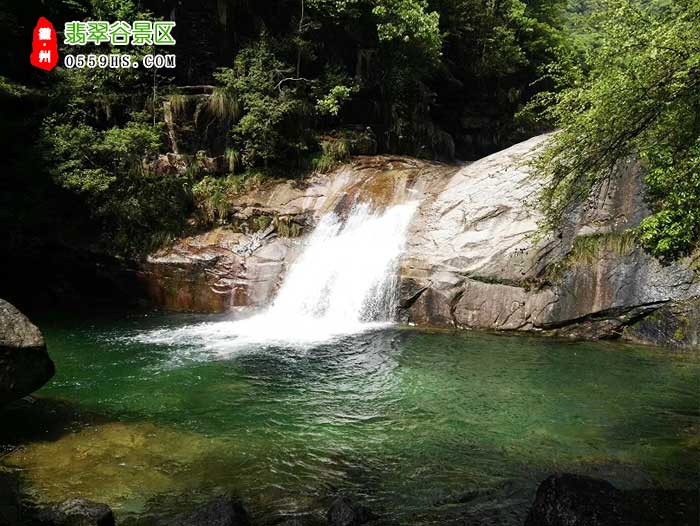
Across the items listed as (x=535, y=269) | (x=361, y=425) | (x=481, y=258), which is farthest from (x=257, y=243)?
(x=361, y=425)

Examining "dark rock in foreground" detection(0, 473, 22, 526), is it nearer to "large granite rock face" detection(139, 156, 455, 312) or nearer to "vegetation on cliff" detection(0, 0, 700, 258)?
"vegetation on cliff" detection(0, 0, 700, 258)

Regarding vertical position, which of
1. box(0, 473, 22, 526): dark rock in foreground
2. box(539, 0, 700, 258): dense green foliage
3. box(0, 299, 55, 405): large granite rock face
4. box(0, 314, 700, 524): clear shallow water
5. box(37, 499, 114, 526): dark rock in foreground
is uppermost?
box(539, 0, 700, 258): dense green foliage

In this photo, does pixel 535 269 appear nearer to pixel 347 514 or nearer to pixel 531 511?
pixel 531 511

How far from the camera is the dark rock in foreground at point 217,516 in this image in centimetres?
490

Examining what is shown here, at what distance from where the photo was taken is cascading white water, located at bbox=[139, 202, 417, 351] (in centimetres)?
1331

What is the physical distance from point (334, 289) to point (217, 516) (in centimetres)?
1033

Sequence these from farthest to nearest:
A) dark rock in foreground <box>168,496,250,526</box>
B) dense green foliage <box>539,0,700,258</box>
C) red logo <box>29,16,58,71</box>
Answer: red logo <box>29,16,58,71</box> < dense green foliage <box>539,0,700,258</box> < dark rock in foreground <box>168,496,250,526</box>

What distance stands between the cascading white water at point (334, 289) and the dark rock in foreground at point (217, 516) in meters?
7.39

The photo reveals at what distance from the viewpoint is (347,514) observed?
17.0 feet

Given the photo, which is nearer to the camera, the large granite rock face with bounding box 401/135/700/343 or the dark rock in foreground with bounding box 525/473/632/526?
the dark rock in foreground with bounding box 525/473/632/526

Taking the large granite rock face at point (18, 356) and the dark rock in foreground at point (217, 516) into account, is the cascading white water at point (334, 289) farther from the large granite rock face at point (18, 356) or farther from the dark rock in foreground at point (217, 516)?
the dark rock in foreground at point (217, 516)

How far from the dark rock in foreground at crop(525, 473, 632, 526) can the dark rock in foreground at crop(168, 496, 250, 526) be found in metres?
2.69

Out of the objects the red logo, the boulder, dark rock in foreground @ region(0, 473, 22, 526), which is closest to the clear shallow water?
the boulder

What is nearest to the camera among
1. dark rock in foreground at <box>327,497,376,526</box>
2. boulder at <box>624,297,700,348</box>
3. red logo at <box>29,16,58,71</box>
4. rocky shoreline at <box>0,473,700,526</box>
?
rocky shoreline at <box>0,473,700,526</box>
